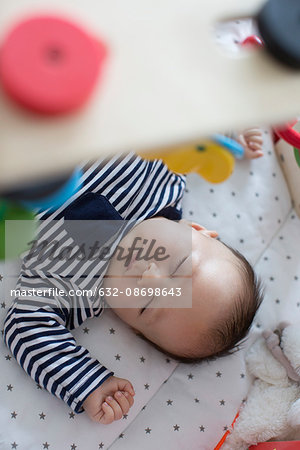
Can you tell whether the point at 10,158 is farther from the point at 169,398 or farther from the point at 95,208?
the point at 169,398

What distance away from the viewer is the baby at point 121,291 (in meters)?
0.91

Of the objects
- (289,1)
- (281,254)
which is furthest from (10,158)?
(281,254)

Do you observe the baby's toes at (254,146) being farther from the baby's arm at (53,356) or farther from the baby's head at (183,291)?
the baby's arm at (53,356)

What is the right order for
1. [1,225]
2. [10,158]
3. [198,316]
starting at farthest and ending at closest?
1. [198,316]
2. [1,225]
3. [10,158]

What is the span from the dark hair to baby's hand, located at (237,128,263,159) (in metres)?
0.28

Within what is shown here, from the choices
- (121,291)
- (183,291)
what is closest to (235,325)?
→ (183,291)

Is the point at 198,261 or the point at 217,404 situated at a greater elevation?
the point at 198,261

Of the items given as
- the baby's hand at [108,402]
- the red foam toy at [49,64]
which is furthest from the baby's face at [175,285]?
the red foam toy at [49,64]

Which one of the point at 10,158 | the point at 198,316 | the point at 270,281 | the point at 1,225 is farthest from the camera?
the point at 270,281

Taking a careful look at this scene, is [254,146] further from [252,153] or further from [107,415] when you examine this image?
[107,415]

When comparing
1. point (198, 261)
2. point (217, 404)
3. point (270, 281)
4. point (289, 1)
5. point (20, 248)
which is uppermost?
point (289, 1)

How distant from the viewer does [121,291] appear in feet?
3.09

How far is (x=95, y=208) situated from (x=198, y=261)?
0.74 ft

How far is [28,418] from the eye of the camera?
3.00 ft
